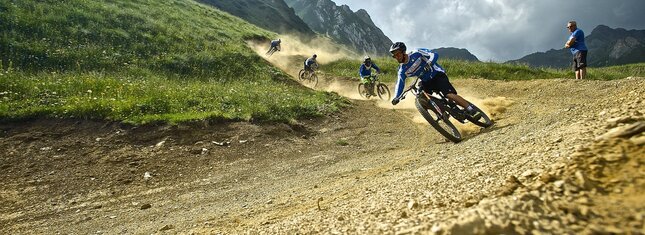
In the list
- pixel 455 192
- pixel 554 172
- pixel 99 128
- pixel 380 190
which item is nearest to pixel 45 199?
pixel 99 128

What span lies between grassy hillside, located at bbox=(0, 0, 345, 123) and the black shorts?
5.82 meters

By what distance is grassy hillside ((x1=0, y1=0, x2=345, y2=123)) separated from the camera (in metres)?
13.6

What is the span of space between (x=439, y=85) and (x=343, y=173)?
174 inches

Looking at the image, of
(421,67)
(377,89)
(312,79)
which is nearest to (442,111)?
(421,67)

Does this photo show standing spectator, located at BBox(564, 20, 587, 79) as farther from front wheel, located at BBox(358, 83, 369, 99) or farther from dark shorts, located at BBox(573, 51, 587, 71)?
front wheel, located at BBox(358, 83, 369, 99)

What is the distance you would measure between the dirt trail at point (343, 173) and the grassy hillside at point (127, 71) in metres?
1.12

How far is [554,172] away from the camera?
115 inches

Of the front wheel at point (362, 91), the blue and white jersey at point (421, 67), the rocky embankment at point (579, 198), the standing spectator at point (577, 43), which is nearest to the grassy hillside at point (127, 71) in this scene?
the front wheel at point (362, 91)

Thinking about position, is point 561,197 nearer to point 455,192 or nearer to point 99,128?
point 455,192

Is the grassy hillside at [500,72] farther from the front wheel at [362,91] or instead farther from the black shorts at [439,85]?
the black shorts at [439,85]

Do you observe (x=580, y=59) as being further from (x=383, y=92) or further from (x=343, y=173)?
(x=343, y=173)

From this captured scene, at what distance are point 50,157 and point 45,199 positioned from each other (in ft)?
7.58

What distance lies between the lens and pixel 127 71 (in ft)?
64.5

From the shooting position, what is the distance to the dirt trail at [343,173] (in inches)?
104
